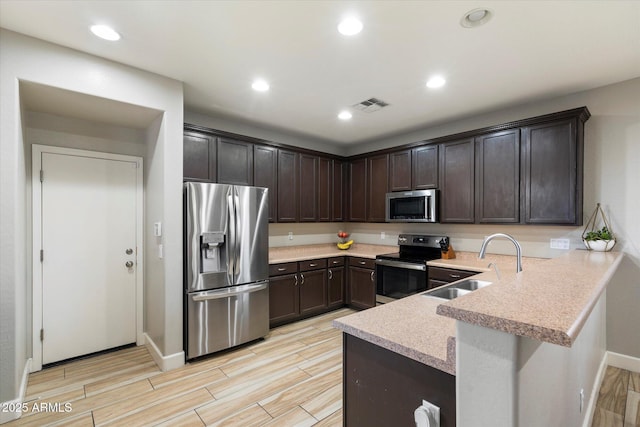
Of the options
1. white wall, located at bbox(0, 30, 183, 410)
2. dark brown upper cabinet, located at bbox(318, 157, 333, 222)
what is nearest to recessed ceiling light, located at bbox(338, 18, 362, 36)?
white wall, located at bbox(0, 30, 183, 410)

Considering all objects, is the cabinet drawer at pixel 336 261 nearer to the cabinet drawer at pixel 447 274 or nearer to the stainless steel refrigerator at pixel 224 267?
the stainless steel refrigerator at pixel 224 267

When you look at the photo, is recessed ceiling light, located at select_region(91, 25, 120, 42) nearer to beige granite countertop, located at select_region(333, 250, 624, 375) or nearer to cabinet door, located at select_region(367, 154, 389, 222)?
beige granite countertop, located at select_region(333, 250, 624, 375)

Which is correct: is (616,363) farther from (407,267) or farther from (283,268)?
(283,268)

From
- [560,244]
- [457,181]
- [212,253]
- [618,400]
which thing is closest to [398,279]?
[457,181]

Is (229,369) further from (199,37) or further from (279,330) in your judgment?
(199,37)

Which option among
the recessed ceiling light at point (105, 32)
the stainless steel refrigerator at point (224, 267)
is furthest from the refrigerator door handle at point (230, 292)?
the recessed ceiling light at point (105, 32)

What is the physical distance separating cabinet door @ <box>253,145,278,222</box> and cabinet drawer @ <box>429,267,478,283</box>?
7.19 feet

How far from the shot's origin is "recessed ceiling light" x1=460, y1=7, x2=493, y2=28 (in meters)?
1.87

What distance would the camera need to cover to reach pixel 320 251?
4.91 meters

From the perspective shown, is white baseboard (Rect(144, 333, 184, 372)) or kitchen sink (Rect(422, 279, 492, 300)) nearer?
kitchen sink (Rect(422, 279, 492, 300))

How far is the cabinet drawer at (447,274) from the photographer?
323 cm

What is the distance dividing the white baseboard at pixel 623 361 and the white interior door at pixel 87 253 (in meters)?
5.04

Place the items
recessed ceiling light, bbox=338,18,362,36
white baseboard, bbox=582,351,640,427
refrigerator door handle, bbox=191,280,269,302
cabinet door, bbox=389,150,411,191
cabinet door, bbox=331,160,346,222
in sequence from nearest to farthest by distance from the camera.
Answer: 1. recessed ceiling light, bbox=338,18,362,36
2. white baseboard, bbox=582,351,640,427
3. refrigerator door handle, bbox=191,280,269,302
4. cabinet door, bbox=389,150,411,191
5. cabinet door, bbox=331,160,346,222

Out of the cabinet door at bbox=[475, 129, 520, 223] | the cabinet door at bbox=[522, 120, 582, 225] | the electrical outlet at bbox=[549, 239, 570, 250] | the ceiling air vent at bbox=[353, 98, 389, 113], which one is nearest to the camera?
the cabinet door at bbox=[522, 120, 582, 225]
